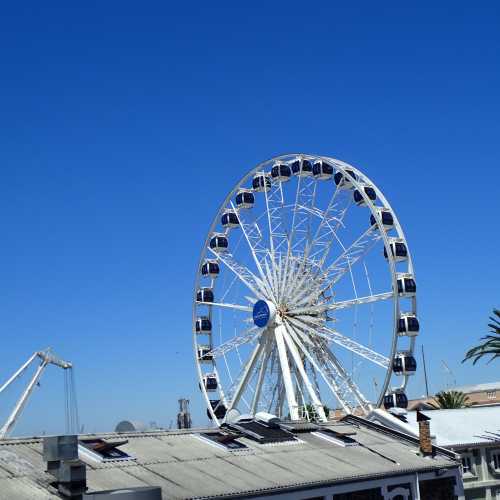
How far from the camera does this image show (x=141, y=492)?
1945 cm

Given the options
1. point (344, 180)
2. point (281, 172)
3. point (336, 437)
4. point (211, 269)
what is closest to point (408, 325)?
point (344, 180)

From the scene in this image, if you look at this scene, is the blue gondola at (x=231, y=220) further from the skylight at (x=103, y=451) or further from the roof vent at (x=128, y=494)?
the roof vent at (x=128, y=494)

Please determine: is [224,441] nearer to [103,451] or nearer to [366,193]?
[103,451]

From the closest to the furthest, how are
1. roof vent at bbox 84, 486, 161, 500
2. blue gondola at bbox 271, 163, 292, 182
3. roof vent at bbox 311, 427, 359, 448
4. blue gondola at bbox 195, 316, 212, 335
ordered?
roof vent at bbox 84, 486, 161, 500 → roof vent at bbox 311, 427, 359, 448 → blue gondola at bbox 271, 163, 292, 182 → blue gondola at bbox 195, 316, 212, 335

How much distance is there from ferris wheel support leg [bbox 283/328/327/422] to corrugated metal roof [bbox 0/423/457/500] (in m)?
12.8

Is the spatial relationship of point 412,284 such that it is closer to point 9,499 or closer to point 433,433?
point 433,433

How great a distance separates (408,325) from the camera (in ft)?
149

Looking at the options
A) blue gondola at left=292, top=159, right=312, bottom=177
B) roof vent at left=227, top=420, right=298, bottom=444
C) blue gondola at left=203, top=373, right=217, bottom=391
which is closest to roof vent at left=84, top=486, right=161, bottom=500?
roof vent at left=227, top=420, right=298, bottom=444

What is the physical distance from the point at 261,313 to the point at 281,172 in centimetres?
1040

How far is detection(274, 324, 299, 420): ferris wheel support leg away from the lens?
4828 cm

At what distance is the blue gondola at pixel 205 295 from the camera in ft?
195

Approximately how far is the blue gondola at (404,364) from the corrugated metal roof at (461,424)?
9.76 feet

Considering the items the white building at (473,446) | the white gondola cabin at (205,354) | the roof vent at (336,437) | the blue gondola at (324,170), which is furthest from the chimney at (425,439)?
the white gondola cabin at (205,354)

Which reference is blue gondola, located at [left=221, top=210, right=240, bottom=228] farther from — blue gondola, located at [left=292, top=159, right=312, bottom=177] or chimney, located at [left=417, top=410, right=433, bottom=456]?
chimney, located at [left=417, top=410, right=433, bottom=456]
